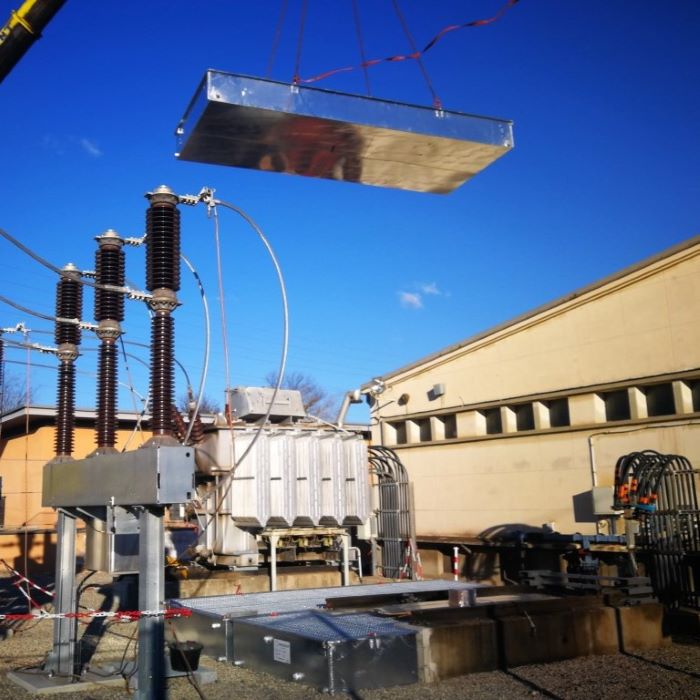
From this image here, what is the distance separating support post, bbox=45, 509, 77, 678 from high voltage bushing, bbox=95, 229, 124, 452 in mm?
1330

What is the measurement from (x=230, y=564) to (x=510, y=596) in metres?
6.58

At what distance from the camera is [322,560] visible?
1830cm

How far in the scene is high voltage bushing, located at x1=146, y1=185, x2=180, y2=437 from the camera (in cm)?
766

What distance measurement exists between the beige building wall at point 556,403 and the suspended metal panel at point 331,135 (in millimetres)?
10709

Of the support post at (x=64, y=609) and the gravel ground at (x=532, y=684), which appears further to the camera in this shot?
the support post at (x=64, y=609)

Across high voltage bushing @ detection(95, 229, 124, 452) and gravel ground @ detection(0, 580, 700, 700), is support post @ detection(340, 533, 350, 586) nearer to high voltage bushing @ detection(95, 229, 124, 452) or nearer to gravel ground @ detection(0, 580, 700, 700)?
gravel ground @ detection(0, 580, 700, 700)

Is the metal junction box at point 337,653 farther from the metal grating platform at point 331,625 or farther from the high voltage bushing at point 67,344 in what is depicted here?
the high voltage bushing at point 67,344

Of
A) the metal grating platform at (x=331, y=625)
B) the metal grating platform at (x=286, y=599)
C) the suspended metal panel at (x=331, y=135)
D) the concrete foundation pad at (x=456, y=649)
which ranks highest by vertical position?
the suspended metal panel at (x=331, y=135)

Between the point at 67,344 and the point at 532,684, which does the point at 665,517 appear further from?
the point at 67,344

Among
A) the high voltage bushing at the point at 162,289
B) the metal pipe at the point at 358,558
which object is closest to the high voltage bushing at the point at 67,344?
the high voltage bushing at the point at 162,289

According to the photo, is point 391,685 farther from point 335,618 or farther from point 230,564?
point 230,564

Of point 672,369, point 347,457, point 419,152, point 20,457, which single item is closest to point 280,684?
point 419,152

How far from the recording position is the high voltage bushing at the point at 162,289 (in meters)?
7.66

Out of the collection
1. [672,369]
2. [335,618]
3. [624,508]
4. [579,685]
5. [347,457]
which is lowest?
[579,685]
